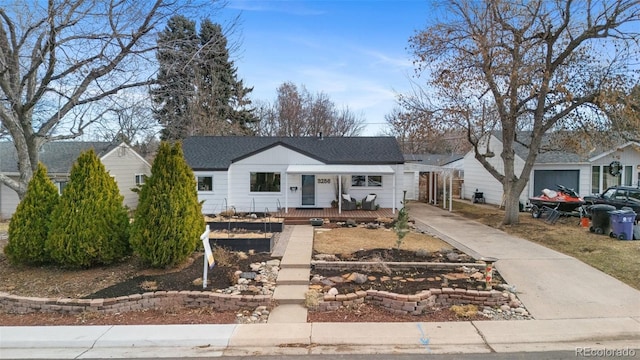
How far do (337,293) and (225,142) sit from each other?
50.0ft

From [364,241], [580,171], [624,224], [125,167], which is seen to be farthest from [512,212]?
[125,167]

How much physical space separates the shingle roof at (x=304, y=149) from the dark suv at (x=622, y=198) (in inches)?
317

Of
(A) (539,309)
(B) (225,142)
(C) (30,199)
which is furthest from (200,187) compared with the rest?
(A) (539,309)

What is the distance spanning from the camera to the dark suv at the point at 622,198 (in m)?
13.3

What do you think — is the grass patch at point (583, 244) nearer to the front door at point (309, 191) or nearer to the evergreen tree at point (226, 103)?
the front door at point (309, 191)

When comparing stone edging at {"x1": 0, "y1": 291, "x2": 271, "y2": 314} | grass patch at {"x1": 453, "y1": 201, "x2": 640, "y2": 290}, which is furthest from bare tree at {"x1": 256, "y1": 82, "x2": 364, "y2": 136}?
stone edging at {"x1": 0, "y1": 291, "x2": 271, "y2": 314}

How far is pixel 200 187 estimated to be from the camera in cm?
1758

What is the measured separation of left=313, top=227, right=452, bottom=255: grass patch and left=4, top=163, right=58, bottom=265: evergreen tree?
6.02m

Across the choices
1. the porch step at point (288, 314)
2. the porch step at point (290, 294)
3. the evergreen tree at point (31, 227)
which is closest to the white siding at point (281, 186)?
the evergreen tree at point (31, 227)

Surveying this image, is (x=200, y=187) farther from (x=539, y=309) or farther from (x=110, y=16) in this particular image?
(x=539, y=309)

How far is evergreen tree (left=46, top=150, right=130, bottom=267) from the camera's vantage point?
7105 millimetres

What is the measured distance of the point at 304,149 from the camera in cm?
1898

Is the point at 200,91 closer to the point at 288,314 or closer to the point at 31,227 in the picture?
the point at 31,227

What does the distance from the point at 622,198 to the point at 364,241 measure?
10617 millimetres
